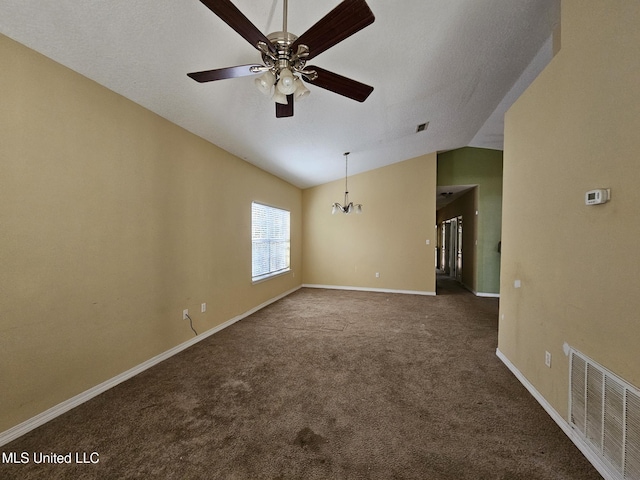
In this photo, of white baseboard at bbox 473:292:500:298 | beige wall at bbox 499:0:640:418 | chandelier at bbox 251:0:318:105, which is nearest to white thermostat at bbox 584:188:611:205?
beige wall at bbox 499:0:640:418

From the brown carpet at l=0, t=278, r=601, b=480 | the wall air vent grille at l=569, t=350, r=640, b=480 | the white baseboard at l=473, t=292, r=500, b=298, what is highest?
the wall air vent grille at l=569, t=350, r=640, b=480

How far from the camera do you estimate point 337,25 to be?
1300 millimetres

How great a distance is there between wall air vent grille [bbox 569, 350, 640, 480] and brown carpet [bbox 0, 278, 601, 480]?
175 mm

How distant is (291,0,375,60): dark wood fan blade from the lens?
46.6 inches

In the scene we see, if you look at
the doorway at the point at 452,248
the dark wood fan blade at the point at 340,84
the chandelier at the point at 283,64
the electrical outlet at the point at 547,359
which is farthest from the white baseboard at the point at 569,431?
the doorway at the point at 452,248

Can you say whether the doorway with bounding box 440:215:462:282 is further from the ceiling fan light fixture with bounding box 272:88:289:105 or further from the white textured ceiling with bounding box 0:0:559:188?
the ceiling fan light fixture with bounding box 272:88:289:105

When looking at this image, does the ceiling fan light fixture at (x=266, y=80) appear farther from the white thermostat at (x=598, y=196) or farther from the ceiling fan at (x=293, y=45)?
the white thermostat at (x=598, y=196)

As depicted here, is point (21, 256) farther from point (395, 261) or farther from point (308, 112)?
point (395, 261)

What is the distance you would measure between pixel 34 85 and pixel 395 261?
19.6ft

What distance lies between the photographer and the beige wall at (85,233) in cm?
166

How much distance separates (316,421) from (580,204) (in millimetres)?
2256

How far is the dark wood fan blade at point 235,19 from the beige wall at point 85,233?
5.11 ft

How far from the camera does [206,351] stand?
2928 mm

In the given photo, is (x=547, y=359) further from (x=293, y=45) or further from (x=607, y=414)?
(x=293, y=45)
